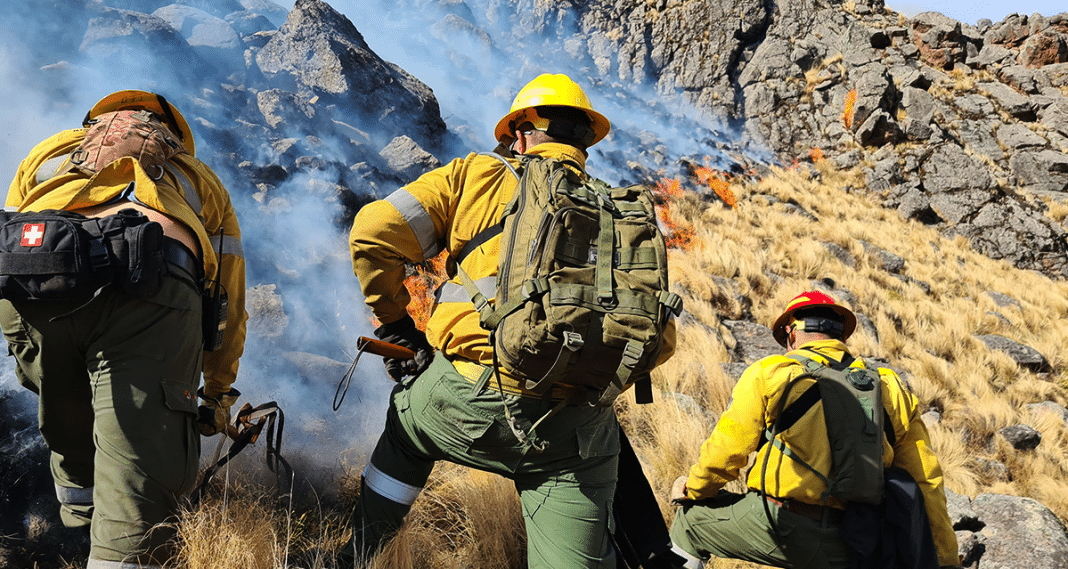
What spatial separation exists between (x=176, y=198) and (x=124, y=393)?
65cm

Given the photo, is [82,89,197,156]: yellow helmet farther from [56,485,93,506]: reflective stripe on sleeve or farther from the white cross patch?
[56,485,93,506]: reflective stripe on sleeve

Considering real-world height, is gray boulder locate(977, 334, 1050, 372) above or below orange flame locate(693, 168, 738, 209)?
below

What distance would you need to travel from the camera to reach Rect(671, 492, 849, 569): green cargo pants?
246 centimetres

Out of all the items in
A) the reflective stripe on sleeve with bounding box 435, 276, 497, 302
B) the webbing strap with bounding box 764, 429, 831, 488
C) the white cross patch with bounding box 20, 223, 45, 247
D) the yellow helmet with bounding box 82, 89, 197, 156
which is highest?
the yellow helmet with bounding box 82, 89, 197, 156

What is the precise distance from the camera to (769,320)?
7.98 m

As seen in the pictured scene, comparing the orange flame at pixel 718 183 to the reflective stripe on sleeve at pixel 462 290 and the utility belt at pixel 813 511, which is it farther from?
the reflective stripe on sleeve at pixel 462 290

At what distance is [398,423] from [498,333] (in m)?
0.59

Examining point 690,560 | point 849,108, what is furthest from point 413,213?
point 849,108

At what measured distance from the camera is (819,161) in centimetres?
1778

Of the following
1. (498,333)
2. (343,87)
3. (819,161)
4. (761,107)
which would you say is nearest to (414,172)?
(343,87)

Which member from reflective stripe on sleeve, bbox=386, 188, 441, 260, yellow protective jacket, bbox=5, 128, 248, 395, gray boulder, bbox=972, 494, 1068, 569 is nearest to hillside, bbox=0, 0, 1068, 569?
gray boulder, bbox=972, 494, 1068, 569

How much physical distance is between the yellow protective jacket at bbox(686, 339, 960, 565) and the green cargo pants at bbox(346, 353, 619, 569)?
976 mm

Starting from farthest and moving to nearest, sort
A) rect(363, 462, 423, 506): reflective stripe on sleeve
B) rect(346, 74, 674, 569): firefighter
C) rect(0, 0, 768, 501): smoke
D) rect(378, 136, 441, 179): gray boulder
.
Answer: rect(378, 136, 441, 179): gray boulder, rect(0, 0, 768, 501): smoke, rect(363, 462, 423, 506): reflective stripe on sleeve, rect(346, 74, 674, 569): firefighter

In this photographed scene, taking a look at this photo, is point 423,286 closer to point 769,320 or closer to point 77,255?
point 769,320
